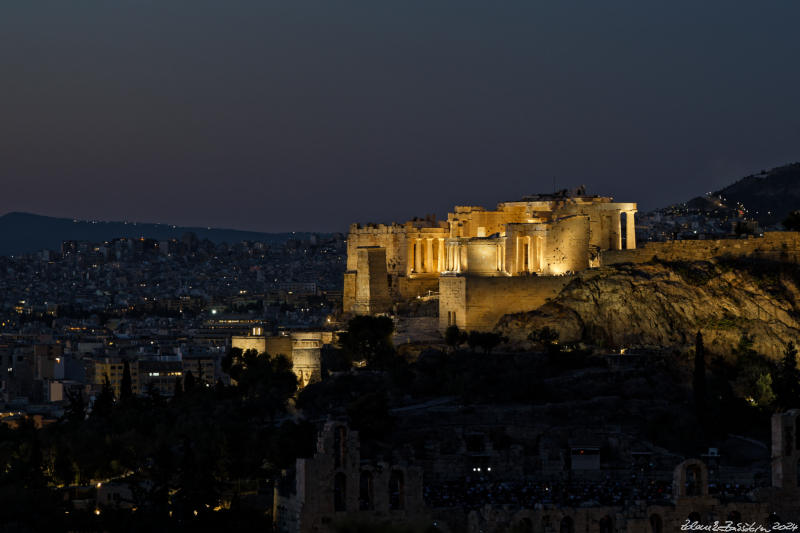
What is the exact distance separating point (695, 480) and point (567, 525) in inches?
152

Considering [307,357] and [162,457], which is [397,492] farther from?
[307,357]

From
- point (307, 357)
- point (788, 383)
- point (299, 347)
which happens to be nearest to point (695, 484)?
point (788, 383)

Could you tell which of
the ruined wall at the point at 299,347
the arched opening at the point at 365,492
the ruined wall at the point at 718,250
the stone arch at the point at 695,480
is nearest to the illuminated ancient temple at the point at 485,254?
the ruined wall at the point at 718,250

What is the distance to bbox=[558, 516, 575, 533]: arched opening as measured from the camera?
42.3 metres

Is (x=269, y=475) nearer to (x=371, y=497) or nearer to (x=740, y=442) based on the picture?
(x=371, y=497)

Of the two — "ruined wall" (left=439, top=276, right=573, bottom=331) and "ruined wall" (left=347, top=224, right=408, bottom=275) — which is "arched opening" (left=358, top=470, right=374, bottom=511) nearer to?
"ruined wall" (left=439, top=276, right=573, bottom=331)

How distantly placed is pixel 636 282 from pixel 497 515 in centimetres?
3067

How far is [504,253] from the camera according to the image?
74.1m

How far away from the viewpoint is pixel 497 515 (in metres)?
41.6

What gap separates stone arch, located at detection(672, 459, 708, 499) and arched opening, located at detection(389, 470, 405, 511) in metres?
7.20

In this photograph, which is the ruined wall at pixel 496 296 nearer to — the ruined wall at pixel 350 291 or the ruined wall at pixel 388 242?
the ruined wall at pixel 388 242

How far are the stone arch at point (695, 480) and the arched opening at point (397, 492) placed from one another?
23.6ft

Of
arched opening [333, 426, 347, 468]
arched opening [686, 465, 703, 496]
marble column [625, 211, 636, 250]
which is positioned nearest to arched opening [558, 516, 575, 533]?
arched opening [686, 465, 703, 496]

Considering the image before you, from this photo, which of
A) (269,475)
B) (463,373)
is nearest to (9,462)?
(269,475)
